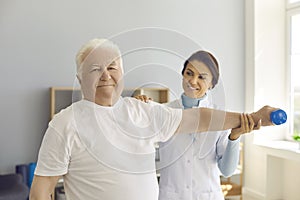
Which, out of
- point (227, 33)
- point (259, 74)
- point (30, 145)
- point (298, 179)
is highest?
point (227, 33)

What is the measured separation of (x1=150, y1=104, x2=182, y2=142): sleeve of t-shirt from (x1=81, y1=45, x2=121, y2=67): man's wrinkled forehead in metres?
0.19

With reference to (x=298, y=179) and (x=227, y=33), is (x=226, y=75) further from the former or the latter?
(x=298, y=179)

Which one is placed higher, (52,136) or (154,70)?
(154,70)

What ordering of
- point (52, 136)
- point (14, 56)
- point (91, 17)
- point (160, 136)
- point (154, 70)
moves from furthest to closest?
1. point (91, 17)
2. point (14, 56)
3. point (154, 70)
4. point (160, 136)
5. point (52, 136)

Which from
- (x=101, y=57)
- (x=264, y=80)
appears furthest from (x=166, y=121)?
(x=264, y=80)

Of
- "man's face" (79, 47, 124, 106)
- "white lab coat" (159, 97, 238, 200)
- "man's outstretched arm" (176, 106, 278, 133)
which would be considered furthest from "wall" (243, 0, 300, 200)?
"man's face" (79, 47, 124, 106)

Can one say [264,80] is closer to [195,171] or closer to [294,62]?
[294,62]

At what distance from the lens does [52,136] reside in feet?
2.71

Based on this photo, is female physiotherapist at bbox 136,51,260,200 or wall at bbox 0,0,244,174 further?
wall at bbox 0,0,244,174

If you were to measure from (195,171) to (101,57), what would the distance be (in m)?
0.58

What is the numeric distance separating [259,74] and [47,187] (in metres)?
3.14

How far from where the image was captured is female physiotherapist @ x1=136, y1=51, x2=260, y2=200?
1.10 meters

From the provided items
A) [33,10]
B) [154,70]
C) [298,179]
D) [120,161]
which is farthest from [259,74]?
[120,161]

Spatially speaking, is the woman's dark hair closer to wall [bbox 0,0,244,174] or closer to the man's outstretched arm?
the man's outstretched arm
